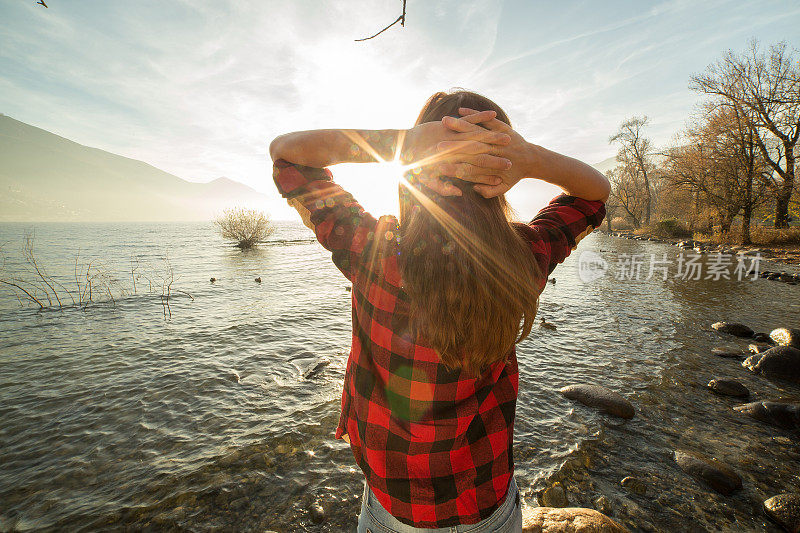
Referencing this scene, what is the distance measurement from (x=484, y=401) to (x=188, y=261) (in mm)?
25634

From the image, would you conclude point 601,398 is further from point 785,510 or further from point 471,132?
point 471,132

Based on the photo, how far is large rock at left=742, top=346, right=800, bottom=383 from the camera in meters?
5.87

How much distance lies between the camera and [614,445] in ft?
13.7

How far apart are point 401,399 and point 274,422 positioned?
14.2 ft

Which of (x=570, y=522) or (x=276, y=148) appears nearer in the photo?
(x=276, y=148)

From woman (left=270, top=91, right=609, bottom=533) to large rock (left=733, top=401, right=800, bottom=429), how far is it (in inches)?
235

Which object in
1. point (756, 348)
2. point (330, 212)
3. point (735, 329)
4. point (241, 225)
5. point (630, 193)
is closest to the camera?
point (330, 212)

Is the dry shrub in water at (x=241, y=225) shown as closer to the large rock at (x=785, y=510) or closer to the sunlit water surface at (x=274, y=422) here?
the sunlit water surface at (x=274, y=422)

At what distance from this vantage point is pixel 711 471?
3596 mm

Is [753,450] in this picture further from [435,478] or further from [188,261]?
[188,261]

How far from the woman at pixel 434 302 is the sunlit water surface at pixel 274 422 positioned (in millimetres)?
2651

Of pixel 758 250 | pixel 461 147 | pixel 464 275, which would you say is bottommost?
pixel 464 275

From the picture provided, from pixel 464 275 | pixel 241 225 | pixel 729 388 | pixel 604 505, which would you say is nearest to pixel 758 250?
pixel 729 388

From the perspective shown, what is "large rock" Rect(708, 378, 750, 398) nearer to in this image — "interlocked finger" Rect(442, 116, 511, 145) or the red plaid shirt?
the red plaid shirt
